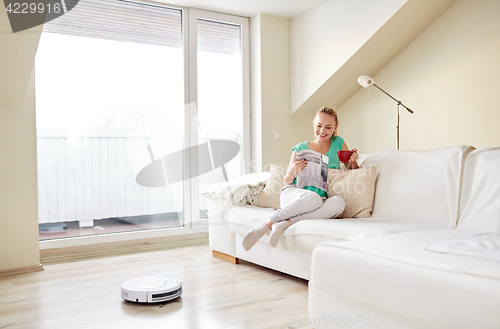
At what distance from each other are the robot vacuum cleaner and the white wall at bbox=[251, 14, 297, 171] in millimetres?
2249

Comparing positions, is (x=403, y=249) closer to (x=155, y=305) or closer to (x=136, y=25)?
(x=155, y=305)

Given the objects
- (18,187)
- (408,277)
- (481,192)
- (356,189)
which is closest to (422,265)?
(408,277)

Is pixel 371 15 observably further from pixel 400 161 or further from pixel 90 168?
pixel 90 168

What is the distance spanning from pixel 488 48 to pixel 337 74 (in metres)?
1.29

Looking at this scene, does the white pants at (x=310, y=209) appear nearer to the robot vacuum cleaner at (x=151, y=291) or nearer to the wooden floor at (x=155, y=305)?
the wooden floor at (x=155, y=305)

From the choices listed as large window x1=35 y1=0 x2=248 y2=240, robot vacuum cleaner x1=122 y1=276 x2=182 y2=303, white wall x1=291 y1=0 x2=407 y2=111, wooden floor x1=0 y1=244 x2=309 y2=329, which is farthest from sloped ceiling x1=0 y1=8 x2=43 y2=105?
white wall x1=291 y1=0 x2=407 y2=111

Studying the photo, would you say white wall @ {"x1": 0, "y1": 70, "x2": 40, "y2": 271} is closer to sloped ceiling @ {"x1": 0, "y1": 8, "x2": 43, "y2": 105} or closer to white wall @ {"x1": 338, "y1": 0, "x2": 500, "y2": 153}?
sloped ceiling @ {"x1": 0, "y1": 8, "x2": 43, "y2": 105}

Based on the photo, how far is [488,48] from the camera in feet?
10.9

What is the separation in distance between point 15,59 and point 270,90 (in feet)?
8.22

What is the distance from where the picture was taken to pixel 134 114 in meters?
3.97

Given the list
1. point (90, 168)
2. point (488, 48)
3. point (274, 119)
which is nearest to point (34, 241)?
point (90, 168)

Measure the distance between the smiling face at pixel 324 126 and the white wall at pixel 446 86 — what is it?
1.35 metres

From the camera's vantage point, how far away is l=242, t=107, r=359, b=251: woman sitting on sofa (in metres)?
2.55

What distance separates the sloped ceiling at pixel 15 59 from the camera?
7.71ft
